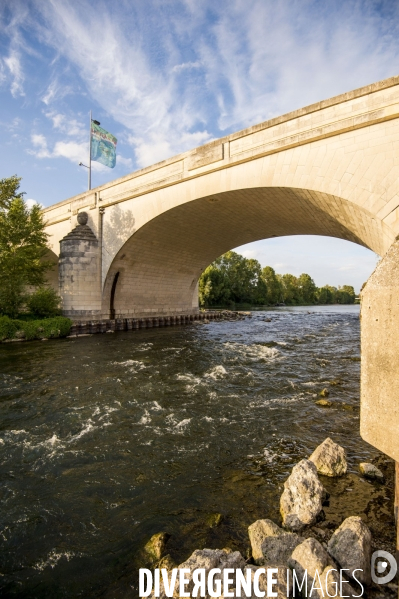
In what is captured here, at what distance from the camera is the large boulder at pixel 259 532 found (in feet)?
8.77

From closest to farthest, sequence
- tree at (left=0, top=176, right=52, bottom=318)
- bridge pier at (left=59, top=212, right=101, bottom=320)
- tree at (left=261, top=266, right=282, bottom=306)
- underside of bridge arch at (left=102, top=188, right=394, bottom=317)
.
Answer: underside of bridge arch at (left=102, top=188, right=394, bottom=317), tree at (left=0, top=176, right=52, bottom=318), bridge pier at (left=59, top=212, right=101, bottom=320), tree at (left=261, top=266, right=282, bottom=306)

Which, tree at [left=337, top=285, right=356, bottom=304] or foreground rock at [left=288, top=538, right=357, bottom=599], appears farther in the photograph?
tree at [left=337, top=285, right=356, bottom=304]

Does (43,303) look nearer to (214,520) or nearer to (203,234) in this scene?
(203,234)

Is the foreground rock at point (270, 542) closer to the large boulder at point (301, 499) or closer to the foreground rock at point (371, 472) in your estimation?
→ the large boulder at point (301, 499)

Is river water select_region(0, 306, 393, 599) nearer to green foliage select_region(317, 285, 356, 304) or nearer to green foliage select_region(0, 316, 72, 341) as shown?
green foliage select_region(0, 316, 72, 341)

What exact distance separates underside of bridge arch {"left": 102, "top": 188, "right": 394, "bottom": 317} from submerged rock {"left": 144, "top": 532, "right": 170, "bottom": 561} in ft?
30.9

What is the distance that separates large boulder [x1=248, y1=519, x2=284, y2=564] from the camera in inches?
105

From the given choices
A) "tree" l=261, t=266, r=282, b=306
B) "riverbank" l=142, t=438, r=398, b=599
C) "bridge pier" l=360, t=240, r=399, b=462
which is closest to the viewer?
"bridge pier" l=360, t=240, r=399, b=462

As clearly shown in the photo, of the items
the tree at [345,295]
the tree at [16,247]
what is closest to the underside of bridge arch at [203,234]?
the tree at [16,247]

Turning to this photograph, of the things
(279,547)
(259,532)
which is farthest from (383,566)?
(259,532)

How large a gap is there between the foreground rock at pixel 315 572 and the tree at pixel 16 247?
57.3 ft

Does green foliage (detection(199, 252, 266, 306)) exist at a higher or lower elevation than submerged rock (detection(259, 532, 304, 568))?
higher

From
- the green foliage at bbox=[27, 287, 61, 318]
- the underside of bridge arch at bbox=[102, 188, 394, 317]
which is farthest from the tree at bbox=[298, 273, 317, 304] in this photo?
the green foliage at bbox=[27, 287, 61, 318]

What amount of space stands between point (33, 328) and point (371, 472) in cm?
1548
